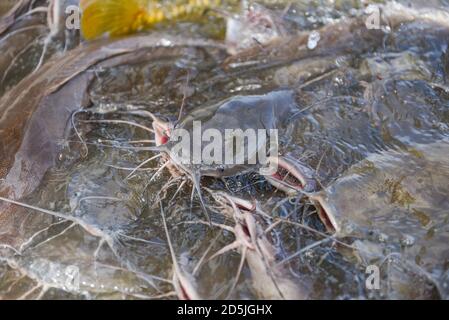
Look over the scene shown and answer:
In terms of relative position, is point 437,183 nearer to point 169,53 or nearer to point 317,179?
point 317,179

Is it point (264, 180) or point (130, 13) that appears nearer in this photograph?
point (264, 180)

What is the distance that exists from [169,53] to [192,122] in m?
0.92

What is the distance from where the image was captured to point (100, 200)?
8.23ft

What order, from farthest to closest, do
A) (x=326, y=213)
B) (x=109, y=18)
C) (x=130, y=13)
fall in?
(x=130, y=13) < (x=109, y=18) < (x=326, y=213)

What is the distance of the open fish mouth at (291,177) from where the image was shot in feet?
8.02

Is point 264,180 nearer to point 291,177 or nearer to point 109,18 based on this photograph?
point 291,177

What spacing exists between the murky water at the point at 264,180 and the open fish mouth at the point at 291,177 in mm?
48

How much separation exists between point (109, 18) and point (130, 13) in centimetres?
16

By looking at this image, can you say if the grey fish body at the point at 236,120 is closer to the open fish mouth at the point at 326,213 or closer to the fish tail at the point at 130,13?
the open fish mouth at the point at 326,213

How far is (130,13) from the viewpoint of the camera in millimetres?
3355

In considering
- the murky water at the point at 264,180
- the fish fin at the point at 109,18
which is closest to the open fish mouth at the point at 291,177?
the murky water at the point at 264,180

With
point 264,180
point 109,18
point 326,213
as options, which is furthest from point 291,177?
point 109,18

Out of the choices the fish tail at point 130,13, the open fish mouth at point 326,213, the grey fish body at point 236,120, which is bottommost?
the open fish mouth at point 326,213

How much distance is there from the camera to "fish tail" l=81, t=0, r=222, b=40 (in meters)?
3.21
